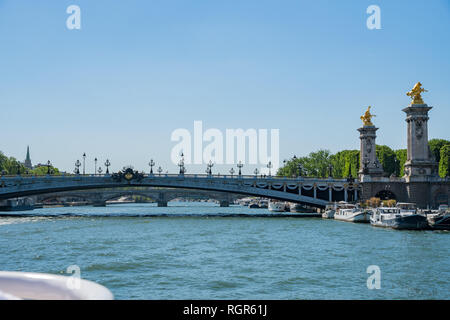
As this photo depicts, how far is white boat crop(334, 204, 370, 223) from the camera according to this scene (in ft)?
201

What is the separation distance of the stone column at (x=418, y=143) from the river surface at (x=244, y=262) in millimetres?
27721

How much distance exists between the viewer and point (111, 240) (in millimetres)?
39969

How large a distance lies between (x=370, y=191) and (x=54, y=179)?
153ft

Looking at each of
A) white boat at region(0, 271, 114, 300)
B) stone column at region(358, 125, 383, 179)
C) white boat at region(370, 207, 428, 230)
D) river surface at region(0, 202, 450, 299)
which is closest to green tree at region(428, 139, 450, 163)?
stone column at region(358, 125, 383, 179)

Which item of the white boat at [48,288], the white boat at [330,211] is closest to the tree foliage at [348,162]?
the white boat at [330,211]

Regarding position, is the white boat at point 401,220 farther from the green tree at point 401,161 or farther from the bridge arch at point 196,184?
the green tree at point 401,161

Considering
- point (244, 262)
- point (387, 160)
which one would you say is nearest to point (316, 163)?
point (387, 160)

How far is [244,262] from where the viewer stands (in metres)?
27.6

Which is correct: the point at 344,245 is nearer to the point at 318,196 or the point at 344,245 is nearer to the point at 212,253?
the point at 212,253

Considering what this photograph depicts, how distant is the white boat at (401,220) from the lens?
160 feet

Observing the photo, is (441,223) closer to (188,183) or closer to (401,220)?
(401,220)

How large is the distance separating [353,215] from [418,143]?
629 inches
